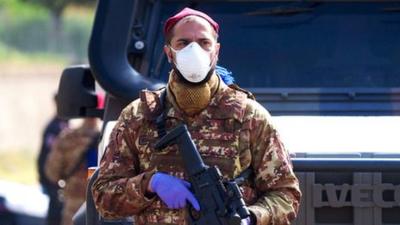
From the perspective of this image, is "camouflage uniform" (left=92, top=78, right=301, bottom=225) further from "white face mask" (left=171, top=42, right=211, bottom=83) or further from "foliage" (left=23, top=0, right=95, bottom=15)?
"foliage" (left=23, top=0, right=95, bottom=15)

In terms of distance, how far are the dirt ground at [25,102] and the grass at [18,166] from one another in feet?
1.17

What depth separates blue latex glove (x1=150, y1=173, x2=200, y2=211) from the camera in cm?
437

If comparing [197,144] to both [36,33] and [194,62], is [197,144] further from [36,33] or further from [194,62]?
[36,33]

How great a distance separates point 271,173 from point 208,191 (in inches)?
9.9

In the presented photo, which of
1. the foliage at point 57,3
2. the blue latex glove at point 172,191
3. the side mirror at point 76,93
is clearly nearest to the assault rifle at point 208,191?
the blue latex glove at point 172,191

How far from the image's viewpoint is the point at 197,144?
178 inches

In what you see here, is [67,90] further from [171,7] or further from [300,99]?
[300,99]

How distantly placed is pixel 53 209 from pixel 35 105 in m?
14.8

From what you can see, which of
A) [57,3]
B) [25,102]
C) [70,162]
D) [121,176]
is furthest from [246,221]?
[25,102]

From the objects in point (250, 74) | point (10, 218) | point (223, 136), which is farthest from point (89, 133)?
point (223, 136)

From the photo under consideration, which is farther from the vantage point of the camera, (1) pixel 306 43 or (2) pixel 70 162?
(2) pixel 70 162

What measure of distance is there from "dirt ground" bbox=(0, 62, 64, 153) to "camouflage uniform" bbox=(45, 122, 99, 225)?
12.1 meters

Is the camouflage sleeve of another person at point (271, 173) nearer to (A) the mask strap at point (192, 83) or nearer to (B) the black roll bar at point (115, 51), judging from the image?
(A) the mask strap at point (192, 83)

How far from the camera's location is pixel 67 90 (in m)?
6.52
